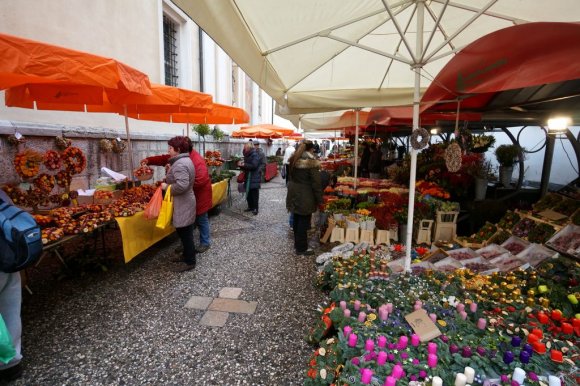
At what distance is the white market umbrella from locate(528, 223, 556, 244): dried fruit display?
2.17 metres

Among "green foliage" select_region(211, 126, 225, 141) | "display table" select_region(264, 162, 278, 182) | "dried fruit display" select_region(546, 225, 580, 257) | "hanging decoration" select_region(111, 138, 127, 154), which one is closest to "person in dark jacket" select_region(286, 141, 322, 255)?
"dried fruit display" select_region(546, 225, 580, 257)

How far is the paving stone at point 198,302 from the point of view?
3.63 m

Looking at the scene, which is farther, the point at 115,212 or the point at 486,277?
the point at 115,212

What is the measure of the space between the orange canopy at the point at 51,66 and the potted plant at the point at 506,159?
22.3 feet

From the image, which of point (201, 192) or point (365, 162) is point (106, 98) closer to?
point (201, 192)

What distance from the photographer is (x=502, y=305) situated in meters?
2.58

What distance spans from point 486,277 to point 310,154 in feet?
9.62

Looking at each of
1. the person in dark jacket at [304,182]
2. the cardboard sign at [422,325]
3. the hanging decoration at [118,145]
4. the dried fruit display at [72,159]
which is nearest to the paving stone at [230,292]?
the person in dark jacket at [304,182]

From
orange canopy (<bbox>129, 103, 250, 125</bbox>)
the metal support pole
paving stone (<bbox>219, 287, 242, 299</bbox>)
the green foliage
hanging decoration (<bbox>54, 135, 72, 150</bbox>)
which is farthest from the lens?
the green foliage

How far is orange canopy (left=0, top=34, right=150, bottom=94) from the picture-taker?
2416mm

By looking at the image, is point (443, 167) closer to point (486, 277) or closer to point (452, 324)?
point (486, 277)

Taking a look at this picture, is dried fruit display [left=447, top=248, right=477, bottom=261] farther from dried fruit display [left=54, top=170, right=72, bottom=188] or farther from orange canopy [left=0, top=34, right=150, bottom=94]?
dried fruit display [left=54, top=170, right=72, bottom=188]

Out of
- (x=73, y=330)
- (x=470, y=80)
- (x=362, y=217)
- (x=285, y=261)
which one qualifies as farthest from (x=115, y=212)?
(x=470, y=80)

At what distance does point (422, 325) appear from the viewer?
2.16m
